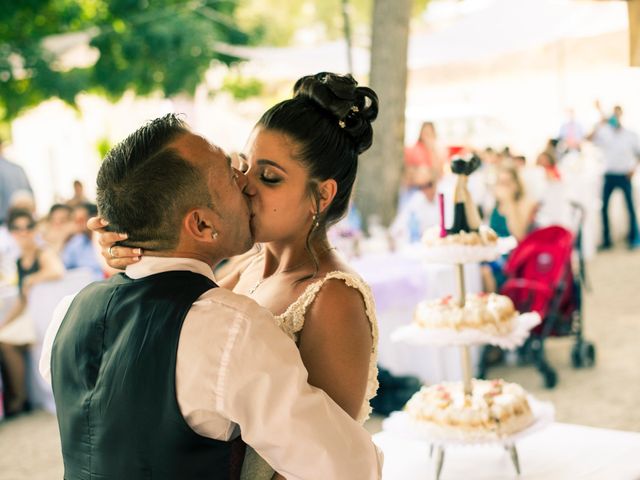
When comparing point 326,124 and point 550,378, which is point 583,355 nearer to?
point 550,378

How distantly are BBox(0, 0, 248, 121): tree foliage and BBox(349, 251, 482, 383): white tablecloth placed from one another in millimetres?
8889

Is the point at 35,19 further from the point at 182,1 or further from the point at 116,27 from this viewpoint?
the point at 182,1

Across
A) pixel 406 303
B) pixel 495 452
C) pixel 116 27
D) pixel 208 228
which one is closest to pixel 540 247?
pixel 406 303

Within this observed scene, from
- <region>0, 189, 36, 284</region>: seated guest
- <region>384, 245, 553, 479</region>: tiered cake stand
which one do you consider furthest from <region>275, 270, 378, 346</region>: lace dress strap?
<region>0, 189, 36, 284</region>: seated guest

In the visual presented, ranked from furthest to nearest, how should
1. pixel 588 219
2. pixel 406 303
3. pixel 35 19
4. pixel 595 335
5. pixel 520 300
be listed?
pixel 35 19 → pixel 588 219 → pixel 595 335 → pixel 520 300 → pixel 406 303

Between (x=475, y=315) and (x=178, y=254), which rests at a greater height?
(x=178, y=254)

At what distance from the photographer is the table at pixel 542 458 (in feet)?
9.02

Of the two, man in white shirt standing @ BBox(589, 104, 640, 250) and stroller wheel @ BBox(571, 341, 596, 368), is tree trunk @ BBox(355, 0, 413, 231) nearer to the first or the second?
stroller wheel @ BBox(571, 341, 596, 368)

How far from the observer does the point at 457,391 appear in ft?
10.1

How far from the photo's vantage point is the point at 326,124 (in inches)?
73.0

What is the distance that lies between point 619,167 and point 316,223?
33.8 feet

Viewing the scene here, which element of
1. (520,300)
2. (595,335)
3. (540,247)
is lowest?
(595,335)

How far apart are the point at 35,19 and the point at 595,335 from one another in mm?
11072

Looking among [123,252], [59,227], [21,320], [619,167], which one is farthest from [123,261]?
[619,167]
